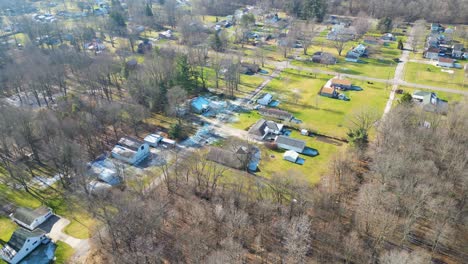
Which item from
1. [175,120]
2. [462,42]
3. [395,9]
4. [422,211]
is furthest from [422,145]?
[395,9]

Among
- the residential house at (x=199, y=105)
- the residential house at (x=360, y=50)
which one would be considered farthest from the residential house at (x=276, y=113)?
the residential house at (x=360, y=50)

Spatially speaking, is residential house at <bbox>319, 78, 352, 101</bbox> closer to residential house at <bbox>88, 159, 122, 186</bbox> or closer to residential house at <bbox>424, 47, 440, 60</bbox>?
residential house at <bbox>424, 47, 440, 60</bbox>

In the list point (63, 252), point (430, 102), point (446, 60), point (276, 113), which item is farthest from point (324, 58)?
point (63, 252)

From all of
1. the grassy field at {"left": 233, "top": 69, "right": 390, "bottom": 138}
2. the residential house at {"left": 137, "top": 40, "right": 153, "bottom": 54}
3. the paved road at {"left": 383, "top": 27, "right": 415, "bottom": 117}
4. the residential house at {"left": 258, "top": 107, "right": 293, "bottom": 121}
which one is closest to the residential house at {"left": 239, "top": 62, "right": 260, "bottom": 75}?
the grassy field at {"left": 233, "top": 69, "right": 390, "bottom": 138}

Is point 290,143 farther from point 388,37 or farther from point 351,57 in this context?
point 388,37

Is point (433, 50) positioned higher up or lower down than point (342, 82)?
higher up

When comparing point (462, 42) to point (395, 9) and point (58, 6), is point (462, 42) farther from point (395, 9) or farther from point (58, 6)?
point (58, 6)

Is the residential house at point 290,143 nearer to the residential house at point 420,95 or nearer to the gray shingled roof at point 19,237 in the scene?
the residential house at point 420,95
